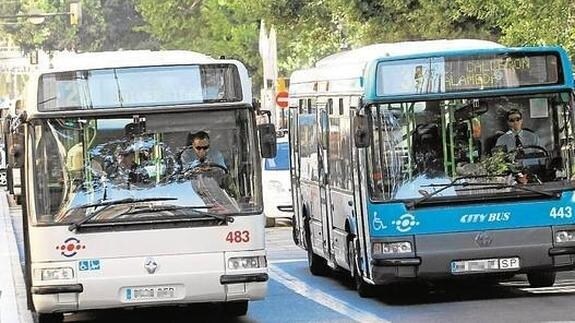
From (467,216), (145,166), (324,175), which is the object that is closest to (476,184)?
(467,216)

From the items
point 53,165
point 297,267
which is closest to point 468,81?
point 53,165

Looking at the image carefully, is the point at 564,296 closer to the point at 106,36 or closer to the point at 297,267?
the point at 297,267

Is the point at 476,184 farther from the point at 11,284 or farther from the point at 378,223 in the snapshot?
the point at 11,284

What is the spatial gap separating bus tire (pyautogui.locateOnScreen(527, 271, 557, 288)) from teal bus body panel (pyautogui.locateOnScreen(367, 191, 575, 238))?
1.63m

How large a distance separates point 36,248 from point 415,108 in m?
4.38

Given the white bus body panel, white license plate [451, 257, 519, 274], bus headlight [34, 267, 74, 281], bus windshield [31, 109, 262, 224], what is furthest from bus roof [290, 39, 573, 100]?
bus headlight [34, 267, 74, 281]

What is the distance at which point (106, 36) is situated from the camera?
281ft

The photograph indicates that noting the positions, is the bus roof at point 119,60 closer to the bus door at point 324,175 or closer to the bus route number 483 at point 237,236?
the bus route number 483 at point 237,236

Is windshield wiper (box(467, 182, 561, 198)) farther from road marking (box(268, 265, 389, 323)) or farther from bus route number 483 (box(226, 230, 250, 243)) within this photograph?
bus route number 483 (box(226, 230, 250, 243))

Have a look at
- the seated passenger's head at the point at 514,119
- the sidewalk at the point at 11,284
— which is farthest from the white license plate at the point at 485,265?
the sidewalk at the point at 11,284

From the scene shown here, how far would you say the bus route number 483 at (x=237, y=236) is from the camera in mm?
14219

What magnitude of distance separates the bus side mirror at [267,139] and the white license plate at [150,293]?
4.96ft

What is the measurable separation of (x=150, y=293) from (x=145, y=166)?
1.15 meters

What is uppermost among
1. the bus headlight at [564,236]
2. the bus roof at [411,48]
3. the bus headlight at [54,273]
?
the bus roof at [411,48]
